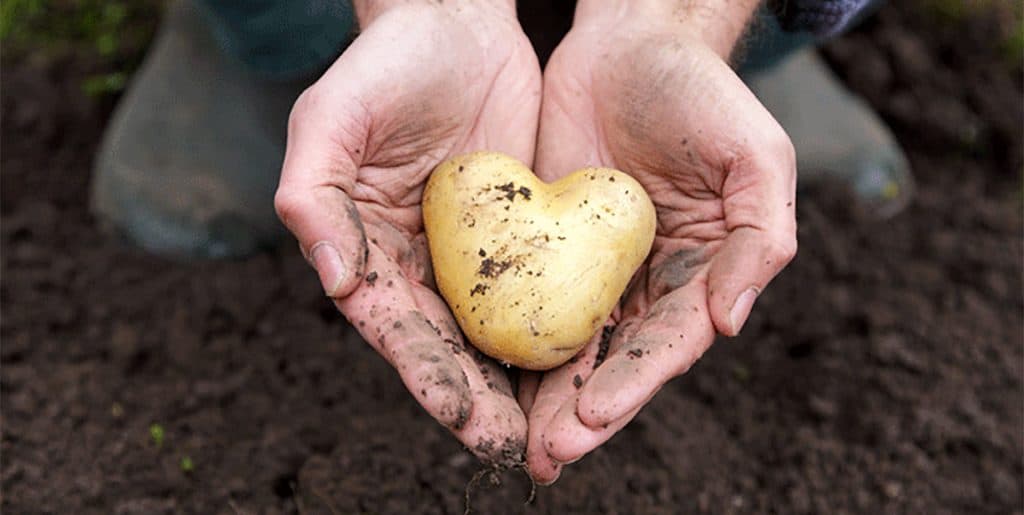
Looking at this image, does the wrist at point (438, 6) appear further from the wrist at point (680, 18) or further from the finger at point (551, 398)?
the finger at point (551, 398)

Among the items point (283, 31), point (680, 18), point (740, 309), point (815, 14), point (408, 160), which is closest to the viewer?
point (740, 309)

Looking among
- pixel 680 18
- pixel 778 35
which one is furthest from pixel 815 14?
pixel 680 18

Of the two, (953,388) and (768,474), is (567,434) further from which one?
(953,388)

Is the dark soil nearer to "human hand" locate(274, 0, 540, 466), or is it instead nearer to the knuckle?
"human hand" locate(274, 0, 540, 466)

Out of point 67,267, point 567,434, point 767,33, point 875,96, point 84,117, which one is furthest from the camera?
point 875,96

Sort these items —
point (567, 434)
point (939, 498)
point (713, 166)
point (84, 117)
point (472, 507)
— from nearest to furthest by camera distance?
point (567, 434) → point (713, 166) → point (472, 507) → point (939, 498) → point (84, 117)

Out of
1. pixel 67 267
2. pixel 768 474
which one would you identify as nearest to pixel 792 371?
pixel 768 474

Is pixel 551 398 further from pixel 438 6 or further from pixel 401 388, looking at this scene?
pixel 438 6
